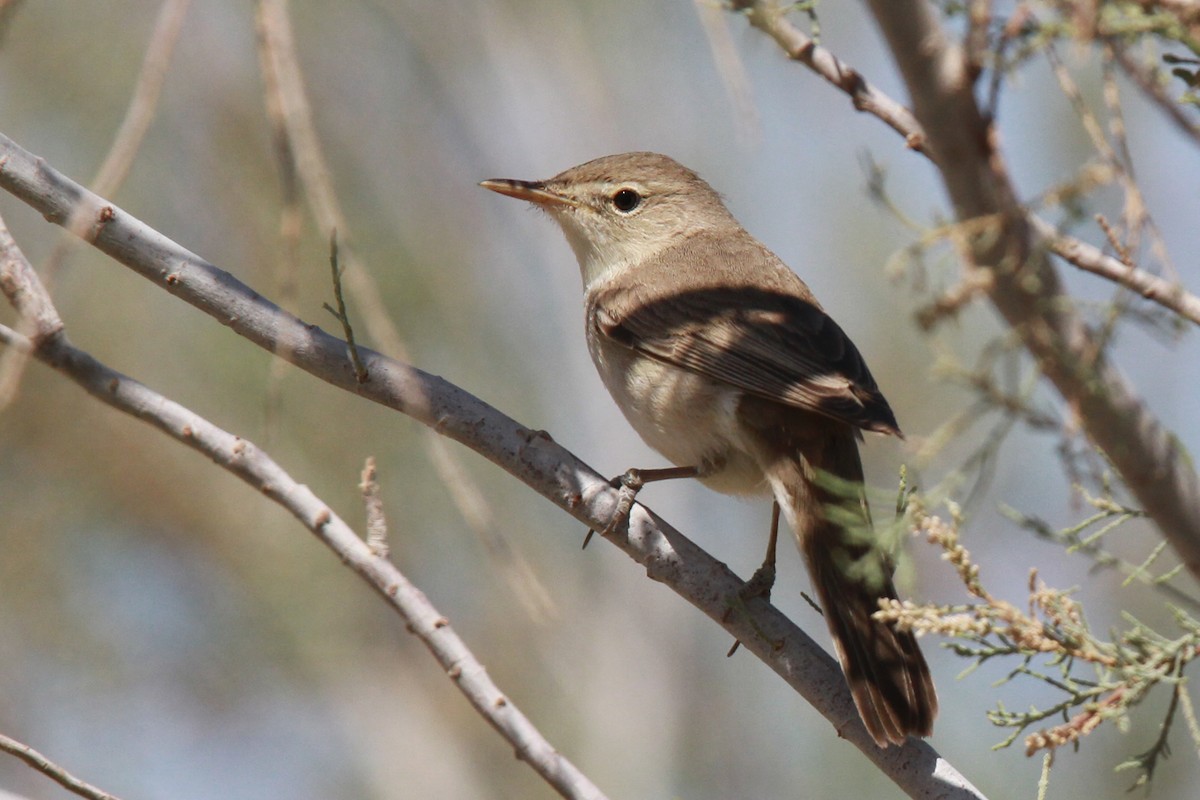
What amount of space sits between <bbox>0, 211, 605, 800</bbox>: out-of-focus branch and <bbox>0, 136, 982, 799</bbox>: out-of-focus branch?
0.70ft

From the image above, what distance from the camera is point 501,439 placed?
9.21 feet

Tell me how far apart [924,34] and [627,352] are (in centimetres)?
249

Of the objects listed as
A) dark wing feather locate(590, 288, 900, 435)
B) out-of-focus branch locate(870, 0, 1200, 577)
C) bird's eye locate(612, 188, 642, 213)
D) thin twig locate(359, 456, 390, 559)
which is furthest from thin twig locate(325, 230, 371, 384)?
bird's eye locate(612, 188, 642, 213)

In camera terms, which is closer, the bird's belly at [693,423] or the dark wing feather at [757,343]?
the dark wing feather at [757,343]

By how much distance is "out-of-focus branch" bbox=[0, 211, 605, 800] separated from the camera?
7.88 feet

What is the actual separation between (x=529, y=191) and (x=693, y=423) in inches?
55.6

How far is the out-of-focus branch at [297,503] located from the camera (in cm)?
240

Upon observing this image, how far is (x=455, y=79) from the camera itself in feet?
26.7

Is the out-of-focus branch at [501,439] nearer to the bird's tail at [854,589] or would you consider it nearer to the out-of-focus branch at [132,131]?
the bird's tail at [854,589]

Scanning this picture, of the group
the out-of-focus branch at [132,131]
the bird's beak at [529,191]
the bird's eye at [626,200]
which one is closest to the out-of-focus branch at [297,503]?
the out-of-focus branch at [132,131]

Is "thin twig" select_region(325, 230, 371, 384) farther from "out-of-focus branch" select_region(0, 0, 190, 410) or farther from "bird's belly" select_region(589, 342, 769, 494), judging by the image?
"bird's belly" select_region(589, 342, 769, 494)

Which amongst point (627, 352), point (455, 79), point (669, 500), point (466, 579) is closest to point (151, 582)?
point (466, 579)

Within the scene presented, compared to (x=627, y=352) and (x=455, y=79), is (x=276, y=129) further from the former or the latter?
(x=455, y=79)

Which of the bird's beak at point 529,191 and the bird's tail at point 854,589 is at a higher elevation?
the bird's beak at point 529,191
